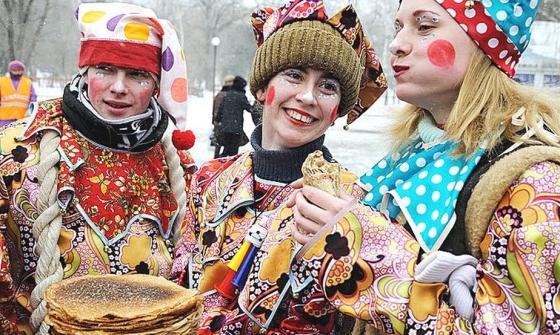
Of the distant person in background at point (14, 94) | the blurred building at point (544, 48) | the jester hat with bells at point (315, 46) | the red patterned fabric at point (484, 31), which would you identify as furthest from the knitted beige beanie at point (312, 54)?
the distant person in background at point (14, 94)

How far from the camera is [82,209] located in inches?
106

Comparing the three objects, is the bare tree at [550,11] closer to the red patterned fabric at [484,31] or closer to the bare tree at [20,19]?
the bare tree at [20,19]

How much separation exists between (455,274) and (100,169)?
6.06 ft

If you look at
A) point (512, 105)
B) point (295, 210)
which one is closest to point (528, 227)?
point (512, 105)

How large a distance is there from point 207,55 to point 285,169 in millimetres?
43533

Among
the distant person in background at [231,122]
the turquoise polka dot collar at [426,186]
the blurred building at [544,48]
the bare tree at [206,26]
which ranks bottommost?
the bare tree at [206,26]

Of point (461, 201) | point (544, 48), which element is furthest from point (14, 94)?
point (461, 201)

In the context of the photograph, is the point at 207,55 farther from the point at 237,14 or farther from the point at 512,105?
the point at 512,105

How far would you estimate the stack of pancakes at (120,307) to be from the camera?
5.31ft

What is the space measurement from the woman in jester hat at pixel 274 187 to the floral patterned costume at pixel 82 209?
1.25 ft

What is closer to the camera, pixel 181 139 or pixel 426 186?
pixel 426 186

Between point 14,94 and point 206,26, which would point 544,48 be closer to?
point 14,94

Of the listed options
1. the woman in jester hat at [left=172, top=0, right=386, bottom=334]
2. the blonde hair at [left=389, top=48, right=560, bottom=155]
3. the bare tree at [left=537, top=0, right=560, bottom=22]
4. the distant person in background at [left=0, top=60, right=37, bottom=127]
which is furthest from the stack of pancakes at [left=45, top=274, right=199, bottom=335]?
the distant person in background at [left=0, top=60, right=37, bottom=127]

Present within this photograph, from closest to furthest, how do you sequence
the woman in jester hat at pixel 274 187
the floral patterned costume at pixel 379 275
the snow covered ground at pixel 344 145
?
the floral patterned costume at pixel 379 275 → the woman in jester hat at pixel 274 187 → the snow covered ground at pixel 344 145
